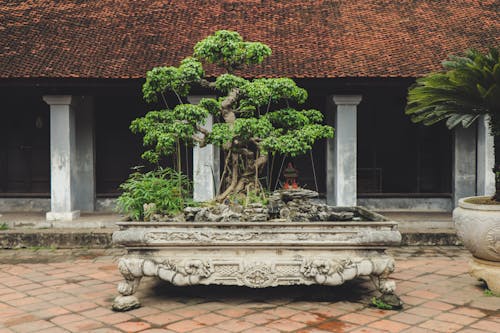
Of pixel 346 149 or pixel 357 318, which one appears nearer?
pixel 357 318

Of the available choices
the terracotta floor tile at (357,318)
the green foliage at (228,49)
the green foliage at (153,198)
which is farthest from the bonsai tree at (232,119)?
the terracotta floor tile at (357,318)

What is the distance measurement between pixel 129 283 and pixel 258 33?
6615 millimetres

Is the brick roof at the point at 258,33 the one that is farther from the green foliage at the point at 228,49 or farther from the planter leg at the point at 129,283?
the planter leg at the point at 129,283

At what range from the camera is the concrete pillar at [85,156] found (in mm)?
10914

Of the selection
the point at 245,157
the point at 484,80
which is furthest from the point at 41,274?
the point at 484,80

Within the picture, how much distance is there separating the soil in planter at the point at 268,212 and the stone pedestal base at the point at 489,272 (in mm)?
1281

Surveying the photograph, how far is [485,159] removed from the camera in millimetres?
9531

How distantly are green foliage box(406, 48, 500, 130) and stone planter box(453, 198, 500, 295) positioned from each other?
101cm

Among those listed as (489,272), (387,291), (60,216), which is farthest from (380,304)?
(60,216)

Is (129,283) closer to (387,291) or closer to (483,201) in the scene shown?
(387,291)

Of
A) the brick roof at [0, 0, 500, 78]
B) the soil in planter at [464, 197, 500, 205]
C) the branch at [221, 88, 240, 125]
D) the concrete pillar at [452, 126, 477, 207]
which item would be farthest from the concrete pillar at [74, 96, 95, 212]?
the soil in planter at [464, 197, 500, 205]

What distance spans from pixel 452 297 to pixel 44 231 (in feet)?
19.9

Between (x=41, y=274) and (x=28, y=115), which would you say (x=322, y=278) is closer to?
(x=41, y=274)

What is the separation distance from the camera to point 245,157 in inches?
233
